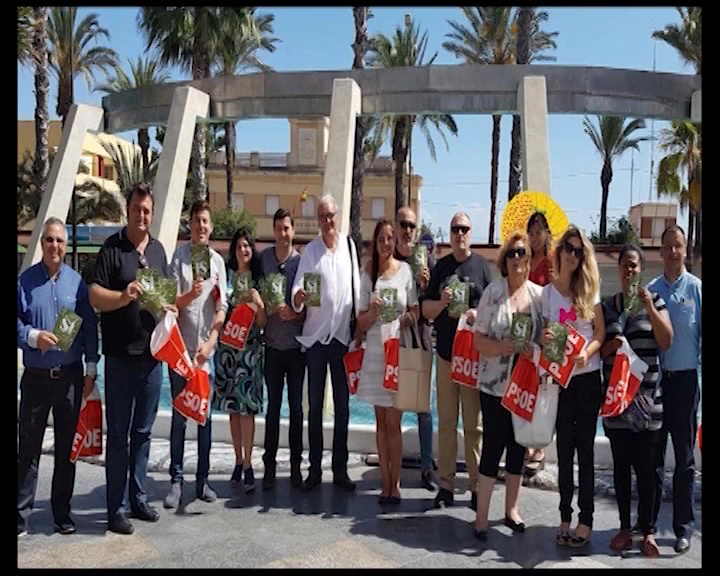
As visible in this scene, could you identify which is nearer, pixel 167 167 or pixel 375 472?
pixel 375 472

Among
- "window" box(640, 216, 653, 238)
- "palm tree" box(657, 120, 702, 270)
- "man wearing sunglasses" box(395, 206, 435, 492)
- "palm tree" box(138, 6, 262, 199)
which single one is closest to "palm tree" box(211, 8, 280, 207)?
"palm tree" box(138, 6, 262, 199)

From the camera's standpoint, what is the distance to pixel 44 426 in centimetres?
480

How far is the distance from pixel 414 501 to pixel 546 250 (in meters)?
2.27

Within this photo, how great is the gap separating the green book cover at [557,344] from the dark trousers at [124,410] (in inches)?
110

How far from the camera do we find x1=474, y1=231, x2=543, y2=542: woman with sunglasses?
477cm

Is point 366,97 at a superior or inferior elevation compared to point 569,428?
superior

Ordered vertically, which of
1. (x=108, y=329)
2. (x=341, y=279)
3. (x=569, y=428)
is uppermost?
(x=341, y=279)

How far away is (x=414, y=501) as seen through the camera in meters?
5.55

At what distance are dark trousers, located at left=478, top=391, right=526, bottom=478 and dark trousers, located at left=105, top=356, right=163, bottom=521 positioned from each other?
7.91 feet

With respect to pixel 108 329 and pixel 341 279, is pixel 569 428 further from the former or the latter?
pixel 108 329

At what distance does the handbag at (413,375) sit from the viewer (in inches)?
213

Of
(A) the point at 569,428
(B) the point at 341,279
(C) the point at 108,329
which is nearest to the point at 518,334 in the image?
(A) the point at 569,428

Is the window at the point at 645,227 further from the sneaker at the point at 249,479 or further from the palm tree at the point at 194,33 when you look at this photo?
the sneaker at the point at 249,479

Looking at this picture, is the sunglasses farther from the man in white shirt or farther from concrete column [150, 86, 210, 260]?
concrete column [150, 86, 210, 260]
